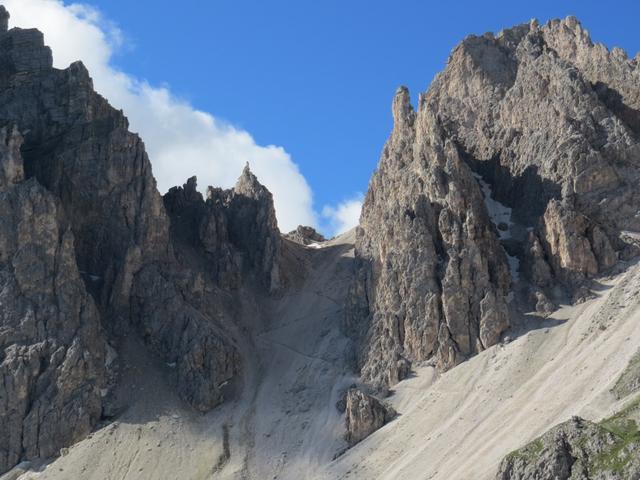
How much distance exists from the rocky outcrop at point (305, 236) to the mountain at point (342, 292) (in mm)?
18533

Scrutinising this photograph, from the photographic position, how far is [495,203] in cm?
14338

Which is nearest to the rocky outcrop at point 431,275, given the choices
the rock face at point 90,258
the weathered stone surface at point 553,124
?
the weathered stone surface at point 553,124

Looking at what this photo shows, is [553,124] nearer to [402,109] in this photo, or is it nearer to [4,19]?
[402,109]

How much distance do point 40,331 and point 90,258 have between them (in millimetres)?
18931

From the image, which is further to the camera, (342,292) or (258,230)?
(258,230)

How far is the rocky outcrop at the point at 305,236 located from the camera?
18457cm

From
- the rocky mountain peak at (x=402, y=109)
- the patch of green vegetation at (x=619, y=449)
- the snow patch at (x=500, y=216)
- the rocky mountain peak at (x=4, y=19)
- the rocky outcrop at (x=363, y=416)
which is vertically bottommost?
the patch of green vegetation at (x=619, y=449)

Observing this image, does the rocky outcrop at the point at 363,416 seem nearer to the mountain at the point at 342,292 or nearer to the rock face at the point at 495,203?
the mountain at the point at 342,292

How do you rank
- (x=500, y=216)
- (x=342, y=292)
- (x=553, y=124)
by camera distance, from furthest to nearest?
1. (x=342, y=292)
2. (x=500, y=216)
3. (x=553, y=124)

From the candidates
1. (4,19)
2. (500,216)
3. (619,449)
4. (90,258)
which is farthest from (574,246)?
(4,19)

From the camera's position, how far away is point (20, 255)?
432ft

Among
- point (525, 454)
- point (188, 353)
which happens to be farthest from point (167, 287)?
point (525, 454)

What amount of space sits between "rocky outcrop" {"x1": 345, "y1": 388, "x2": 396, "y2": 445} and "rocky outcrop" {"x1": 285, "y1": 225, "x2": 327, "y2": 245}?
222 ft

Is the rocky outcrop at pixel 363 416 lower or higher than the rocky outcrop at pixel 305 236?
lower
